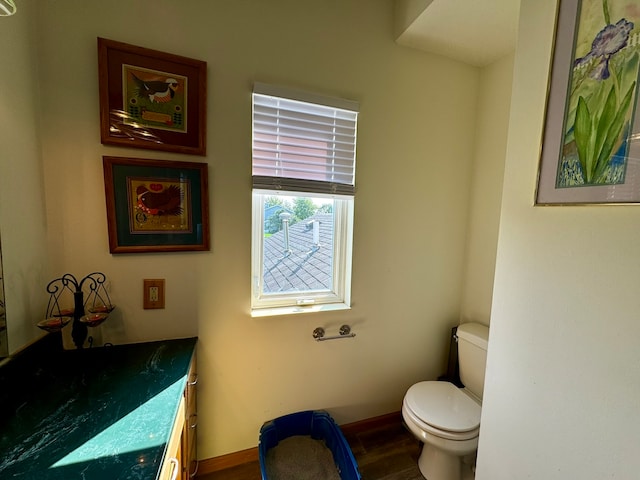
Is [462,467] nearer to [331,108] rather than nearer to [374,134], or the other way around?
[374,134]

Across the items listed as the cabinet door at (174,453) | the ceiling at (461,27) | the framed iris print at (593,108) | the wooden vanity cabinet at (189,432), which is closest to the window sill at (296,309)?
the wooden vanity cabinet at (189,432)

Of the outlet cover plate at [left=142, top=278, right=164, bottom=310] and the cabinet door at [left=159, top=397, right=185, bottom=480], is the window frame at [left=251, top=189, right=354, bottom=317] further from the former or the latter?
the cabinet door at [left=159, top=397, right=185, bottom=480]

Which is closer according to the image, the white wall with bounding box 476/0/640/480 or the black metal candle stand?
the white wall with bounding box 476/0/640/480

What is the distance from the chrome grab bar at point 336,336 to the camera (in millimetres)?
1519

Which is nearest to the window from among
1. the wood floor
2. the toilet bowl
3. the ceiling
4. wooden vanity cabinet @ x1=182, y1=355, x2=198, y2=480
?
wooden vanity cabinet @ x1=182, y1=355, x2=198, y2=480

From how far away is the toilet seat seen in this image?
122 cm

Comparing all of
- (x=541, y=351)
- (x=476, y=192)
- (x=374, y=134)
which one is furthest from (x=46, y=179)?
(x=476, y=192)

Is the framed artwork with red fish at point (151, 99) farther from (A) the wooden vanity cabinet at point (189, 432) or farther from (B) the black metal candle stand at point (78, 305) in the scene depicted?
(A) the wooden vanity cabinet at point (189, 432)

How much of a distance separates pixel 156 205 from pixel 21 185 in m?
0.43

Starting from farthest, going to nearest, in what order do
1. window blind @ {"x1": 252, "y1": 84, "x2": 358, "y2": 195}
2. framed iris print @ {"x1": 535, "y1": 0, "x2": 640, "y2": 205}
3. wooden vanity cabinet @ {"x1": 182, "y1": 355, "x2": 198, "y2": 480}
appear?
window blind @ {"x1": 252, "y1": 84, "x2": 358, "y2": 195} < wooden vanity cabinet @ {"x1": 182, "y1": 355, "x2": 198, "y2": 480} < framed iris print @ {"x1": 535, "y1": 0, "x2": 640, "y2": 205}

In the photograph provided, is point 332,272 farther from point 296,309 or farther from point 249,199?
point 249,199

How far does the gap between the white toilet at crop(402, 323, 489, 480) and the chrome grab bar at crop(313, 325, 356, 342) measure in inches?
18.0

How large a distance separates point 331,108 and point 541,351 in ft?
4.58

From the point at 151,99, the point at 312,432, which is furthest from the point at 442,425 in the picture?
the point at 151,99
